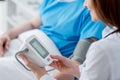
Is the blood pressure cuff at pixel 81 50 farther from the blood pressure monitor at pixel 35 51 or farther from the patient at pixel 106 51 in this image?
the patient at pixel 106 51

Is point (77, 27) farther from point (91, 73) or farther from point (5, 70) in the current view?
point (91, 73)

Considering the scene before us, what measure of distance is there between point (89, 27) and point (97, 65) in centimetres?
59

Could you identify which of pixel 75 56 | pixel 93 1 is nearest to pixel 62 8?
pixel 75 56

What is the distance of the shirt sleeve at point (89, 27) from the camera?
5.39 feet

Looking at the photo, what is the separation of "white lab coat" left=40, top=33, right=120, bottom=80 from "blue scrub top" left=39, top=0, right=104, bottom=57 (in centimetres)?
51

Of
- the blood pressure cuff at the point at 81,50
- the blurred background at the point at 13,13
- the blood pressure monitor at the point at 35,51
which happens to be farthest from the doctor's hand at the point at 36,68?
the blurred background at the point at 13,13

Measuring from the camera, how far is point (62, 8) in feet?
6.12

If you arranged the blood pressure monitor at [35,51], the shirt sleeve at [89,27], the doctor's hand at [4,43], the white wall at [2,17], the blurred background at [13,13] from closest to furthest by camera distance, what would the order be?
the blood pressure monitor at [35,51] < the shirt sleeve at [89,27] < the doctor's hand at [4,43] < the blurred background at [13,13] < the white wall at [2,17]

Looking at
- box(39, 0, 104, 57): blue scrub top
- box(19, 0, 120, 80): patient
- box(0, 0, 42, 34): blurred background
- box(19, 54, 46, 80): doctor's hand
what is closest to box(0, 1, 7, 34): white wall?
box(0, 0, 42, 34): blurred background

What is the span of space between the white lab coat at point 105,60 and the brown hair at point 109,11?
60 mm

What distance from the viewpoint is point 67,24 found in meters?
1.79

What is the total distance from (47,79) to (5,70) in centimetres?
36

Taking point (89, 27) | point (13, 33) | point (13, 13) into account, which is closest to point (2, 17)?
point (13, 13)

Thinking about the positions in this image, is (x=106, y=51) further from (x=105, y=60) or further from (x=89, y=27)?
(x=89, y=27)
